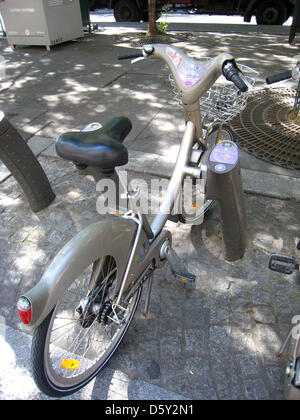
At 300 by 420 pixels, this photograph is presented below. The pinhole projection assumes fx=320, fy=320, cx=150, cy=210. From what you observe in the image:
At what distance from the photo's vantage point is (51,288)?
143 centimetres

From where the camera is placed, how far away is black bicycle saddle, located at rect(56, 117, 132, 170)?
1.58 metres

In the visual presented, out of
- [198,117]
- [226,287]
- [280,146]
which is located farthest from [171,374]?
[280,146]

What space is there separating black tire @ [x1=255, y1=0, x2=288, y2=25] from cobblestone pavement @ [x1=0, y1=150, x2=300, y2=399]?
10004 millimetres

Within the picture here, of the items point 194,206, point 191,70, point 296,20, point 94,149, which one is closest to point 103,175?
point 94,149

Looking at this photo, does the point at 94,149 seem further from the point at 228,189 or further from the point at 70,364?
the point at 70,364

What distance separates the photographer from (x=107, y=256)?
1.81 metres

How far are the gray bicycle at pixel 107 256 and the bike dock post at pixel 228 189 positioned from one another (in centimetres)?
1

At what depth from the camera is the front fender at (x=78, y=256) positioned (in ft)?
4.64

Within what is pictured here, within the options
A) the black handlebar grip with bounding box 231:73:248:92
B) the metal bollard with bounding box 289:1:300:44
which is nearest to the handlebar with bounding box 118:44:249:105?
the black handlebar grip with bounding box 231:73:248:92

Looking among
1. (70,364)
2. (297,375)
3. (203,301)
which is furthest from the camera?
(203,301)

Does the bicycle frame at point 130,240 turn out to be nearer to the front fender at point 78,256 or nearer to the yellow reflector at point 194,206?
the front fender at point 78,256

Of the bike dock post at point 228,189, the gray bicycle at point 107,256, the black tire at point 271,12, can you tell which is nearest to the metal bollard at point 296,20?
the black tire at point 271,12

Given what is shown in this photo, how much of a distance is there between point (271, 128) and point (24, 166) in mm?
3174
